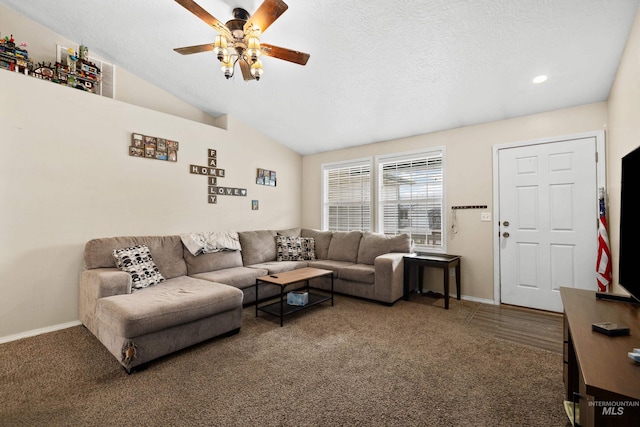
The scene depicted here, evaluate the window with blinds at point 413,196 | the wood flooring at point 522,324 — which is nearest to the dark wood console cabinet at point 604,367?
the wood flooring at point 522,324

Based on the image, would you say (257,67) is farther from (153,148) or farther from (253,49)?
(153,148)

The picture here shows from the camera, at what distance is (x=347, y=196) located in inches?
205

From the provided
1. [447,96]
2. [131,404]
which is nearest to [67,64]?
[131,404]

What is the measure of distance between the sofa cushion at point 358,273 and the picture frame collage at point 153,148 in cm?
272

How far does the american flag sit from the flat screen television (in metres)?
1.58

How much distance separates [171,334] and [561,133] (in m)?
4.47

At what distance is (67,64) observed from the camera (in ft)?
10.0

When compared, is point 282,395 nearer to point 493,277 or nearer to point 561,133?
point 493,277

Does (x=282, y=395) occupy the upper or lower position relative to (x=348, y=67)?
lower

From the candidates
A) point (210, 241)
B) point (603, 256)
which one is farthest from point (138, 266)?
point (603, 256)

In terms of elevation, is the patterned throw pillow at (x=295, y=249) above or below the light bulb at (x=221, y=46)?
below

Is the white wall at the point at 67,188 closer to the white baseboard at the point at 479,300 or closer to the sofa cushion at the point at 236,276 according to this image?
the sofa cushion at the point at 236,276

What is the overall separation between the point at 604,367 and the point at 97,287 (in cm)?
324

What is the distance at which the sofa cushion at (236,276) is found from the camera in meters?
3.30
